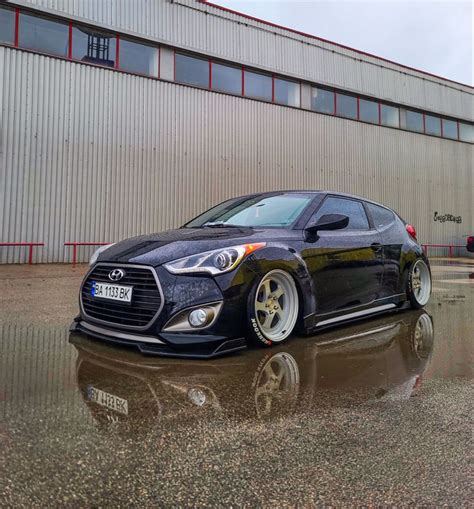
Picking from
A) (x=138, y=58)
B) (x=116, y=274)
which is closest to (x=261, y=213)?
(x=116, y=274)

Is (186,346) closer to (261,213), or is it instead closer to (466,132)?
(261,213)

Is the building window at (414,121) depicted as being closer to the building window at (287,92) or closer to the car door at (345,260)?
the building window at (287,92)

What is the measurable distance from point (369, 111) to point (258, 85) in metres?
6.05

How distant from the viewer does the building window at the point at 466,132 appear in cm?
2245

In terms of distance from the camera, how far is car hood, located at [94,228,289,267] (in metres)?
3.11

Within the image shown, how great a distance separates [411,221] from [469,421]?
1952cm

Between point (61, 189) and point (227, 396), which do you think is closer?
point (227, 396)

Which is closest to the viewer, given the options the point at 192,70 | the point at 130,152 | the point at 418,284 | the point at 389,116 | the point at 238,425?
the point at 238,425

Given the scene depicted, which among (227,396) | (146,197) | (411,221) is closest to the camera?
(227,396)

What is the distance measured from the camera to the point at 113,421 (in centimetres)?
204

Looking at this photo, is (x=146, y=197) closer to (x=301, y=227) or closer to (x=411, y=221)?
(x=301, y=227)

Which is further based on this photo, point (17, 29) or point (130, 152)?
point (130, 152)

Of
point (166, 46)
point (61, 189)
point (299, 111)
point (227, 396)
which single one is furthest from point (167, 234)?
point (299, 111)

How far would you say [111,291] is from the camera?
126 inches
